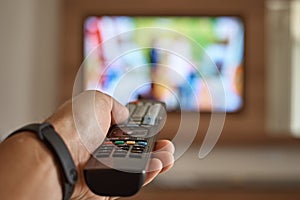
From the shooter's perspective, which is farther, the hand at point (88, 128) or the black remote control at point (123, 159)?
the hand at point (88, 128)

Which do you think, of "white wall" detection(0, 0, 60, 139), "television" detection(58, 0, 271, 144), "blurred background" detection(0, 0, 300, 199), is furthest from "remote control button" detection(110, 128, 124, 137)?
"white wall" detection(0, 0, 60, 139)

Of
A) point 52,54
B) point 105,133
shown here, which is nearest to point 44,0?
point 52,54

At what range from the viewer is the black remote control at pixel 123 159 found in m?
0.45

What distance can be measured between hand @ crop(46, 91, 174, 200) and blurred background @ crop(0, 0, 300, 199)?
2.02 meters

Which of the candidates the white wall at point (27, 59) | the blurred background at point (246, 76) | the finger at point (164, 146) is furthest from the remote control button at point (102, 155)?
the white wall at point (27, 59)

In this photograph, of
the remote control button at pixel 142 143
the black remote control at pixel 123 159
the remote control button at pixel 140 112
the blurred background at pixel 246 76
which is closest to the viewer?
the black remote control at pixel 123 159

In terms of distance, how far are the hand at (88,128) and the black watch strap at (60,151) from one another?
3 cm

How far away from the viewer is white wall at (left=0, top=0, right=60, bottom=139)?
9.37 feet

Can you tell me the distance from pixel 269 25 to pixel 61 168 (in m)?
2.40

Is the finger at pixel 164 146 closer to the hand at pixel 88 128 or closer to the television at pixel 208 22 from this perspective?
the hand at pixel 88 128

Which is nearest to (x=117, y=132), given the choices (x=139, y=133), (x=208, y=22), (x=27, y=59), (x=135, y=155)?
(x=139, y=133)

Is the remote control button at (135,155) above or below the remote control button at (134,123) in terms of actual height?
above

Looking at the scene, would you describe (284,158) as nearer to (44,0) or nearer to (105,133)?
(44,0)

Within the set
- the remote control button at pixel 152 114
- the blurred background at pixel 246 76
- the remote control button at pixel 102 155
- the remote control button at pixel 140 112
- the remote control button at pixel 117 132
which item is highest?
the remote control button at pixel 102 155
